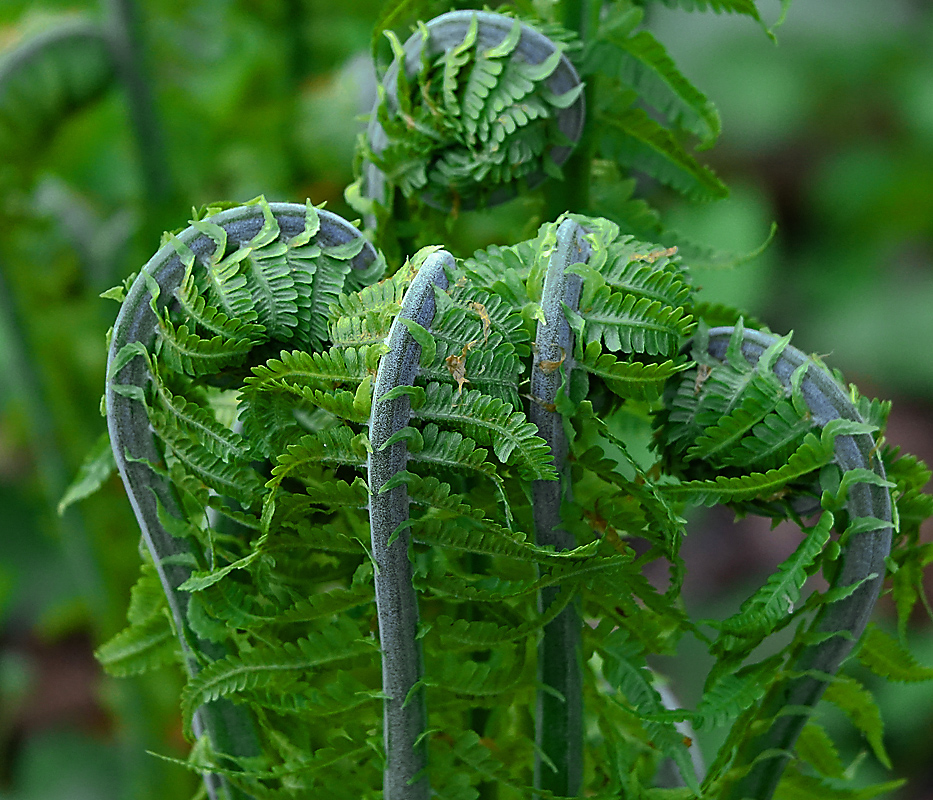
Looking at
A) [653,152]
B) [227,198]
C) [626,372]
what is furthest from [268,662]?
[227,198]

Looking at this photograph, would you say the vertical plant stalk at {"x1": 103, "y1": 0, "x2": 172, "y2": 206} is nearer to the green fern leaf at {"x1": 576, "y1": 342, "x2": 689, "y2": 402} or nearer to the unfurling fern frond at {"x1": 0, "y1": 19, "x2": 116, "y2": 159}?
the unfurling fern frond at {"x1": 0, "y1": 19, "x2": 116, "y2": 159}

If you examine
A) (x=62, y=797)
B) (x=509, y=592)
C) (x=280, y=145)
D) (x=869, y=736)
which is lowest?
(x=62, y=797)

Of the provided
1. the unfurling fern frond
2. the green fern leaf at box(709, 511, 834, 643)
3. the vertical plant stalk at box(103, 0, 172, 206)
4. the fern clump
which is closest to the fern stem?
the fern clump

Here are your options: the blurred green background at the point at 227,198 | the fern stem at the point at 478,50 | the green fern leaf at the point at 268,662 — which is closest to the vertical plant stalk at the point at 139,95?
the blurred green background at the point at 227,198

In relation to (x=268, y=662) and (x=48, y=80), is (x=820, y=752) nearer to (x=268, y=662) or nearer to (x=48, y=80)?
(x=268, y=662)

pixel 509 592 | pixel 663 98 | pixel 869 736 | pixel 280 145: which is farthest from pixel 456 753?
pixel 280 145

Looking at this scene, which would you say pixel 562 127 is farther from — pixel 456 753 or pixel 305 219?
pixel 456 753

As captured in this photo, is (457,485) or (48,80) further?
(48,80)
